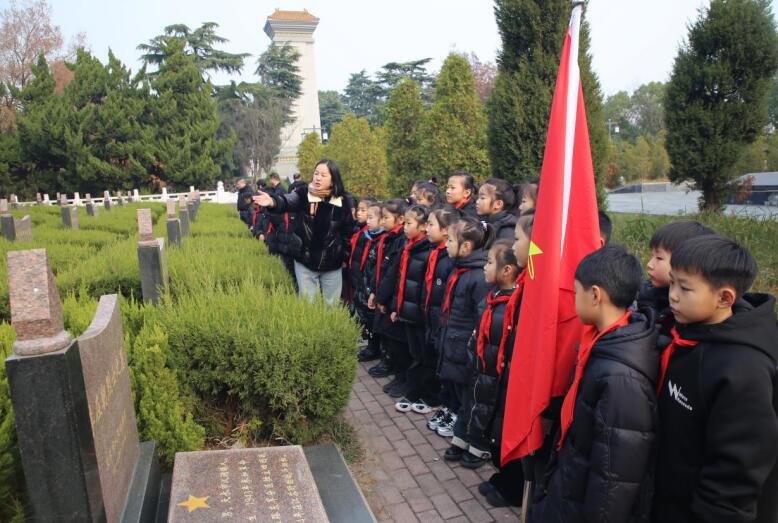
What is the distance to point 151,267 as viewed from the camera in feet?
13.3

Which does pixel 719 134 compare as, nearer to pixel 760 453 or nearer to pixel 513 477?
pixel 513 477

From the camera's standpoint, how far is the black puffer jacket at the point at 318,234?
514 cm

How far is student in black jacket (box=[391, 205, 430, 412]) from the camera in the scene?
181 inches

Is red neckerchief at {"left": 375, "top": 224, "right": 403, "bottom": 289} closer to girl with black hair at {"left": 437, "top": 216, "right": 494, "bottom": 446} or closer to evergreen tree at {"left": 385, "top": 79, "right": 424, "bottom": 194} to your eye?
girl with black hair at {"left": 437, "top": 216, "right": 494, "bottom": 446}

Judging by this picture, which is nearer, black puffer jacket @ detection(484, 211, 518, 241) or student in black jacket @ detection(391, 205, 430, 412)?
black puffer jacket @ detection(484, 211, 518, 241)

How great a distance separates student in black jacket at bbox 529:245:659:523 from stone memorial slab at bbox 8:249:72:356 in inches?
73.0

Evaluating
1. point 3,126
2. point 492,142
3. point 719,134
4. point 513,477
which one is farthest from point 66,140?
point 513,477

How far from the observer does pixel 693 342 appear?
6.12ft

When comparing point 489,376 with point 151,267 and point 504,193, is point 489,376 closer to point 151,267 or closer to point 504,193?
point 504,193

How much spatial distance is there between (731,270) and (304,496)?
6.56ft

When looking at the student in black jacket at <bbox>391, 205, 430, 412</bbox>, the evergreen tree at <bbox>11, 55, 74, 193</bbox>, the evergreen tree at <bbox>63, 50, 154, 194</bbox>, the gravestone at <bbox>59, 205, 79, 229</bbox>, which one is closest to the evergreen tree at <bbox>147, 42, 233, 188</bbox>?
the evergreen tree at <bbox>63, 50, 154, 194</bbox>

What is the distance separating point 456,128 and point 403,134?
3.40 metres

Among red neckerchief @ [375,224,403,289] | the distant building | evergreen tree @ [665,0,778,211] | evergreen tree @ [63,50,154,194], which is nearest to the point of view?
red neckerchief @ [375,224,403,289]

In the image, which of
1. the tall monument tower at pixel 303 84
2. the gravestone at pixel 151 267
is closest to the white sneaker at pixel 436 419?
the gravestone at pixel 151 267
